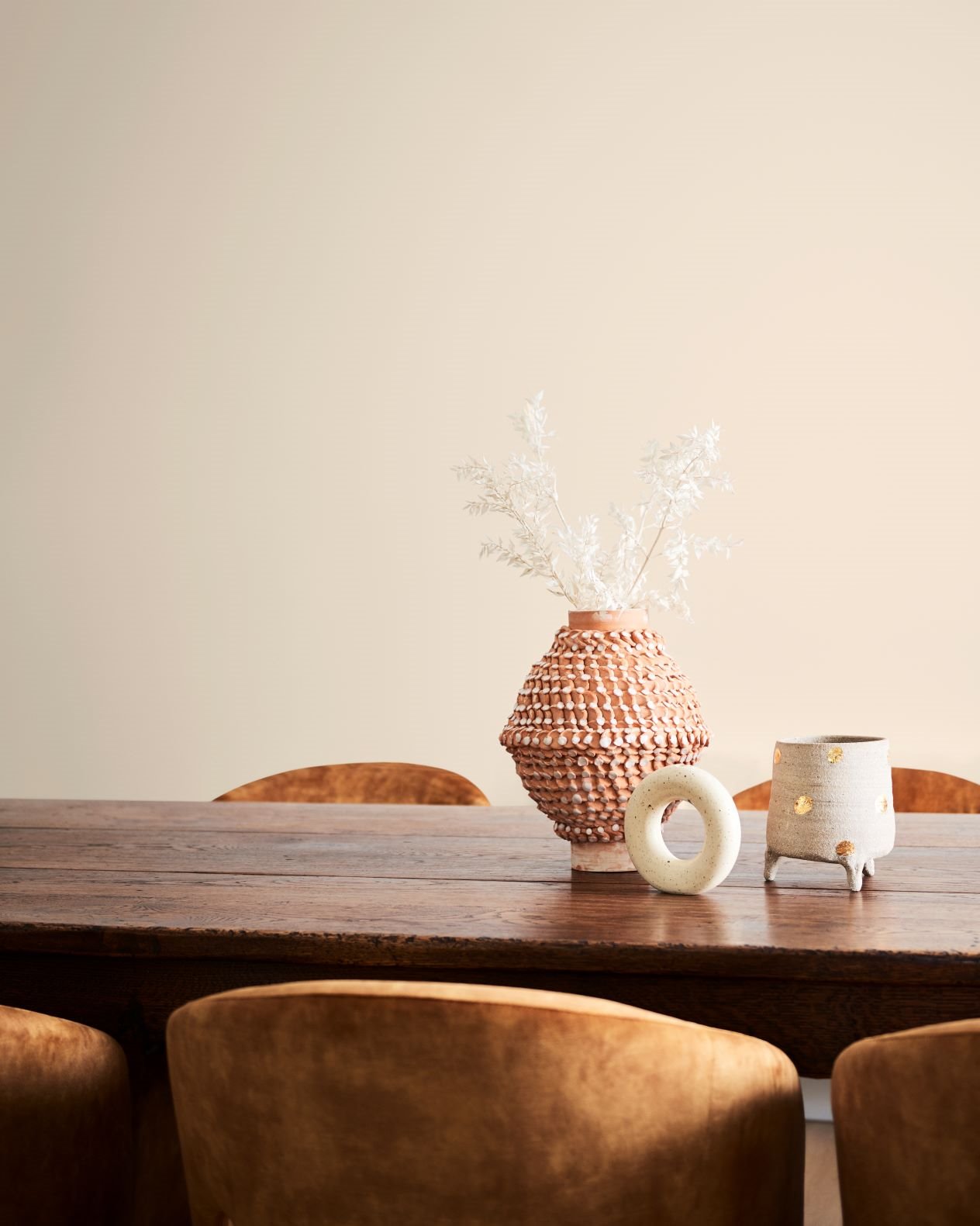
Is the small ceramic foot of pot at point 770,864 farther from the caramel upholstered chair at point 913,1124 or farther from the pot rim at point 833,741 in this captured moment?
the caramel upholstered chair at point 913,1124

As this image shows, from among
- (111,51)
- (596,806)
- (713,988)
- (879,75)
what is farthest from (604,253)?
(713,988)

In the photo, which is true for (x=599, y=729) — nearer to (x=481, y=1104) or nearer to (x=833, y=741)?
(x=833, y=741)

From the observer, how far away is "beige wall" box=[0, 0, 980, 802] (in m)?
2.68

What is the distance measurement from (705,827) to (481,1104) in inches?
20.4

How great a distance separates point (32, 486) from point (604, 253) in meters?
1.68

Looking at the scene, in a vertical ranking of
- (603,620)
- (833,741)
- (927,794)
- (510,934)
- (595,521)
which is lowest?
(927,794)

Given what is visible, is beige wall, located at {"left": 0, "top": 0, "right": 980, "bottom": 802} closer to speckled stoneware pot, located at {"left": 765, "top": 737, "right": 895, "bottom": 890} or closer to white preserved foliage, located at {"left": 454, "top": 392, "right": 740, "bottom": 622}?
white preserved foliage, located at {"left": 454, "top": 392, "right": 740, "bottom": 622}

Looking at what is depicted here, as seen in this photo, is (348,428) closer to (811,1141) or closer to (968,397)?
(968,397)

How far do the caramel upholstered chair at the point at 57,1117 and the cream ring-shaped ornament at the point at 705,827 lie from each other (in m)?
0.52

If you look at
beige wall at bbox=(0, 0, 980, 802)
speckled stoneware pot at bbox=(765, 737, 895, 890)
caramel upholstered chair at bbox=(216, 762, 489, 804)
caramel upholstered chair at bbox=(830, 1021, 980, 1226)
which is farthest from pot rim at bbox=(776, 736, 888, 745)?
beige wall at bbox=(0, 0, 980, 802)

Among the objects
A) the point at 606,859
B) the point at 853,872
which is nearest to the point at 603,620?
the point at 606,859

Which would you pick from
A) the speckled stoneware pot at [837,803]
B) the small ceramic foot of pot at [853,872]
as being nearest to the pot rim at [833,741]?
the speckled stoneware pot at [837,803]

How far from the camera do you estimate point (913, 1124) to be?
0.73 metres

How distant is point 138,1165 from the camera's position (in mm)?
1214
